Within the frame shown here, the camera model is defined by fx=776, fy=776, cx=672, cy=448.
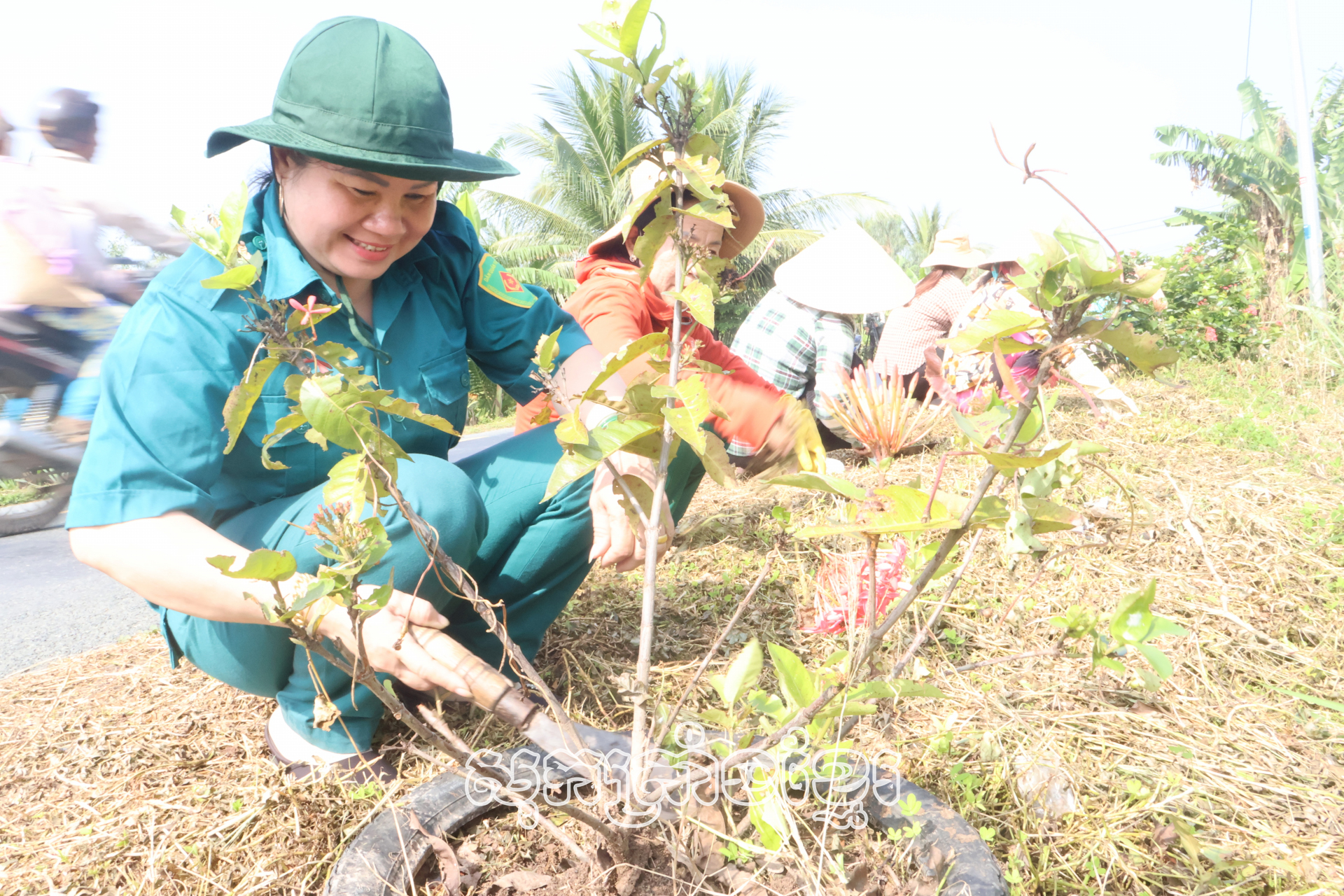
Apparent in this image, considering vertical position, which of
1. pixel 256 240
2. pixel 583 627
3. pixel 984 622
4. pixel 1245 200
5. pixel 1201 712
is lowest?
pixel 583 627

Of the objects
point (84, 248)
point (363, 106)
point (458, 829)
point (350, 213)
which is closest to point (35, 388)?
point (84, 248)

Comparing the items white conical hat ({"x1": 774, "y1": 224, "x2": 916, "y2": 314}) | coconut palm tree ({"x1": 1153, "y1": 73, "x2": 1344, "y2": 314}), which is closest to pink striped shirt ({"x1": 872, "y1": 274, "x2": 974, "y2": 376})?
white conical hat ({"x1": 774, "y1": 224, "x2": 916, "y2": 314})

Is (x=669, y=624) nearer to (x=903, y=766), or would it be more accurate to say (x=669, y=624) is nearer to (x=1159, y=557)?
(x=903, y=766)

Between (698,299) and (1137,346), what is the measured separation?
1.33 ft

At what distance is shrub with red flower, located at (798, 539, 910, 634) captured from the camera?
5.61 feet

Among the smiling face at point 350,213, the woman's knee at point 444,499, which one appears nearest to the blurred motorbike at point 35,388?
the smiling face at point 350,213

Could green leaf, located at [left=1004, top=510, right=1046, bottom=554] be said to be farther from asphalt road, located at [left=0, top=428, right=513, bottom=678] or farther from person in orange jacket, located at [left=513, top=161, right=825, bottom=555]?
asphalt road, located at [left=0, top=428, right=513, bottom=678]

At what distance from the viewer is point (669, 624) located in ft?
6.82

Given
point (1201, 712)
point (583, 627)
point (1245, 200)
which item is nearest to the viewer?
point (1201, 712)

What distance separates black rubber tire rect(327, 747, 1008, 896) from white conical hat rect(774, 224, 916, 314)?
3.09 metres

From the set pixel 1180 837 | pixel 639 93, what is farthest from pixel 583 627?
pixel 639 93

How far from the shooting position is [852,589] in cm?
160

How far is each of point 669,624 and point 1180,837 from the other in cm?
123

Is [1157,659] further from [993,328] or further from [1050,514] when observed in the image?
[993,328]
